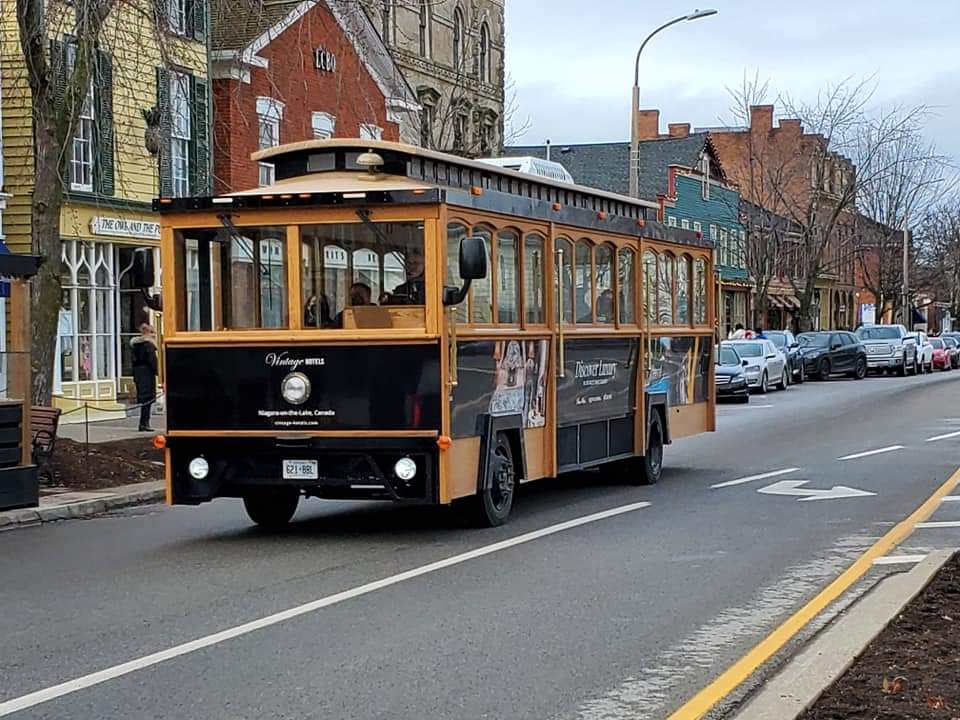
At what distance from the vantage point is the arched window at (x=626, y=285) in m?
15.6

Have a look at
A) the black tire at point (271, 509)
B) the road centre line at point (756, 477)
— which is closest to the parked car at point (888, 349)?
the road centre line at point (756, 477)

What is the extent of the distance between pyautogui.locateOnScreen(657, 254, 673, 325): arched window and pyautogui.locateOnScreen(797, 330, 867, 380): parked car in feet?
101

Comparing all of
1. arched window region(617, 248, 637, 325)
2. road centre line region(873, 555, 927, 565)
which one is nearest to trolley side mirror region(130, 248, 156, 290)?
arched window region(617, 248, 637, 325)

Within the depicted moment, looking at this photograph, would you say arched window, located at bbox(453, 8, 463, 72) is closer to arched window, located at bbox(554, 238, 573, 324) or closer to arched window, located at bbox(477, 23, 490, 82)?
arched window, located at bbox(477, 23, 490, 82)

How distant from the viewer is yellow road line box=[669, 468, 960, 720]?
271 inches

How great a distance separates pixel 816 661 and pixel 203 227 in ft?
22.8

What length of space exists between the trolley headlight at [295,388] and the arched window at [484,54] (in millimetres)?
34072

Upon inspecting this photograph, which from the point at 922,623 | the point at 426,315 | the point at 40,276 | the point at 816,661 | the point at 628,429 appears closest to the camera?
the point at 816,661

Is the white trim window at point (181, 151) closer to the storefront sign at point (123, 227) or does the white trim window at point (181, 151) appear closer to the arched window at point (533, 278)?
the storefront sign at point (123, 227)

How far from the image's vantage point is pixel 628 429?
1605 cm

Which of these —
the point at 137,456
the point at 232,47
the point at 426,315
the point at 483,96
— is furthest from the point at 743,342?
the point at 426,315

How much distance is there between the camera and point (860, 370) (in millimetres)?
48156

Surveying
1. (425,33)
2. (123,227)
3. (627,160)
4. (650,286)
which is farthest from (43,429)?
(627,160)

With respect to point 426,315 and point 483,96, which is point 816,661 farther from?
point 483,96
